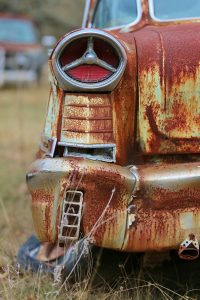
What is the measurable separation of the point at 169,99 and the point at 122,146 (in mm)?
305

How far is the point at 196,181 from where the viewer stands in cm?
273

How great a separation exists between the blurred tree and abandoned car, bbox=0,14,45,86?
6227 millimetres

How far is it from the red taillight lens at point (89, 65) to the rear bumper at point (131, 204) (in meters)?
0.39

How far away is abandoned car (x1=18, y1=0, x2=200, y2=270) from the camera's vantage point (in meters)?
2.72

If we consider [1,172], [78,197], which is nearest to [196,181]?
[78,197]

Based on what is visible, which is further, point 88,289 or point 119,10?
point 119,10

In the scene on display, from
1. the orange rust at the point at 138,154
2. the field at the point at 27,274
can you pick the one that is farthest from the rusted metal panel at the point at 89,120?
the field at the point at 27,274

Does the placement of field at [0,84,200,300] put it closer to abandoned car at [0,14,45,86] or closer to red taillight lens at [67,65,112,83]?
red taillight lens at [67,65,112,83]

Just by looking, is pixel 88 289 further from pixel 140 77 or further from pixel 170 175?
pixel 140 77

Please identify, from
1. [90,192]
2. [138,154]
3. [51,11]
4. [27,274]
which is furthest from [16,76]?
[90,192]

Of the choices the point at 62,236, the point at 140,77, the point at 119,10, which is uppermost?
the point at 119,10

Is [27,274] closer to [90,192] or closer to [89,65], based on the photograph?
[90,192]

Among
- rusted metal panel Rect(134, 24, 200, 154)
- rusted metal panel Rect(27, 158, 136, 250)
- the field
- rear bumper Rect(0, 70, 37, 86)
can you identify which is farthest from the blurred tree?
rusted metal panel Rect(27, 158, 136, 250)

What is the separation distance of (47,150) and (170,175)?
0.65 meters
